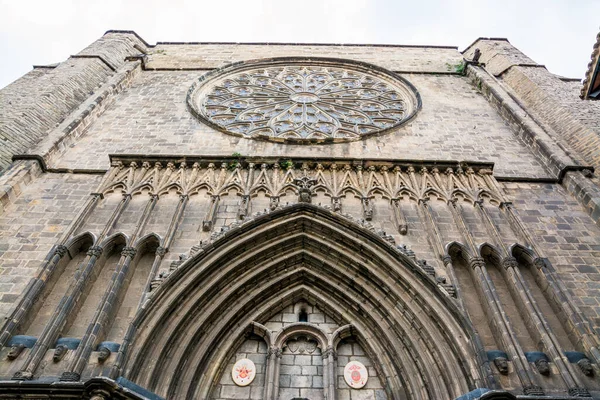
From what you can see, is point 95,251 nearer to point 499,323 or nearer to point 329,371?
point 329,371

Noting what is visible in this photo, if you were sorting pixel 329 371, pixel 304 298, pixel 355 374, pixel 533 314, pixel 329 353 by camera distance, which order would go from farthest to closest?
pixel 304 298 → pixel 329 353 → pixel 355 374 → pixel 329 371 → pixel 533 314

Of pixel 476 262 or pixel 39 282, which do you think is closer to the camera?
pixel 39 282

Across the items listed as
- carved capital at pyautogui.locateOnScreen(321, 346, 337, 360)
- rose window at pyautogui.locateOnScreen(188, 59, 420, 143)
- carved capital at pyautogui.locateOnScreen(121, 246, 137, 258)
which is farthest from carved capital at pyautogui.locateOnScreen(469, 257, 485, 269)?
carved capital at pyautogui.locateOnScreen(121, 246, 137, 258)

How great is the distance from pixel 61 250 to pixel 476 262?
6030 mm

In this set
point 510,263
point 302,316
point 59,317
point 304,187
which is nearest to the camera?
point 59,317

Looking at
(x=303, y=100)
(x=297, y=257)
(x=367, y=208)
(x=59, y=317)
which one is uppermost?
(x=303, y=100)

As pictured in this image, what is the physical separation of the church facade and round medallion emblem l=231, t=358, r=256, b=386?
41mm

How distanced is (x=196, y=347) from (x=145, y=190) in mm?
3317

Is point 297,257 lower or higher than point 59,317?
higher

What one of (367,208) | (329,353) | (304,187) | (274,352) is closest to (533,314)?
(329,353)

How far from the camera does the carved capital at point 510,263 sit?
7.17 meters

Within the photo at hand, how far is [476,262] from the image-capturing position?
23.7 feet

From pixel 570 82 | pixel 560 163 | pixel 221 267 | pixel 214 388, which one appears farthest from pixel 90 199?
pixel 570 82

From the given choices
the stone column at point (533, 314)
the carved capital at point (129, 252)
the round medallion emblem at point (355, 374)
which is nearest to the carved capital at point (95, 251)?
the carved capital at point (129, 252)
